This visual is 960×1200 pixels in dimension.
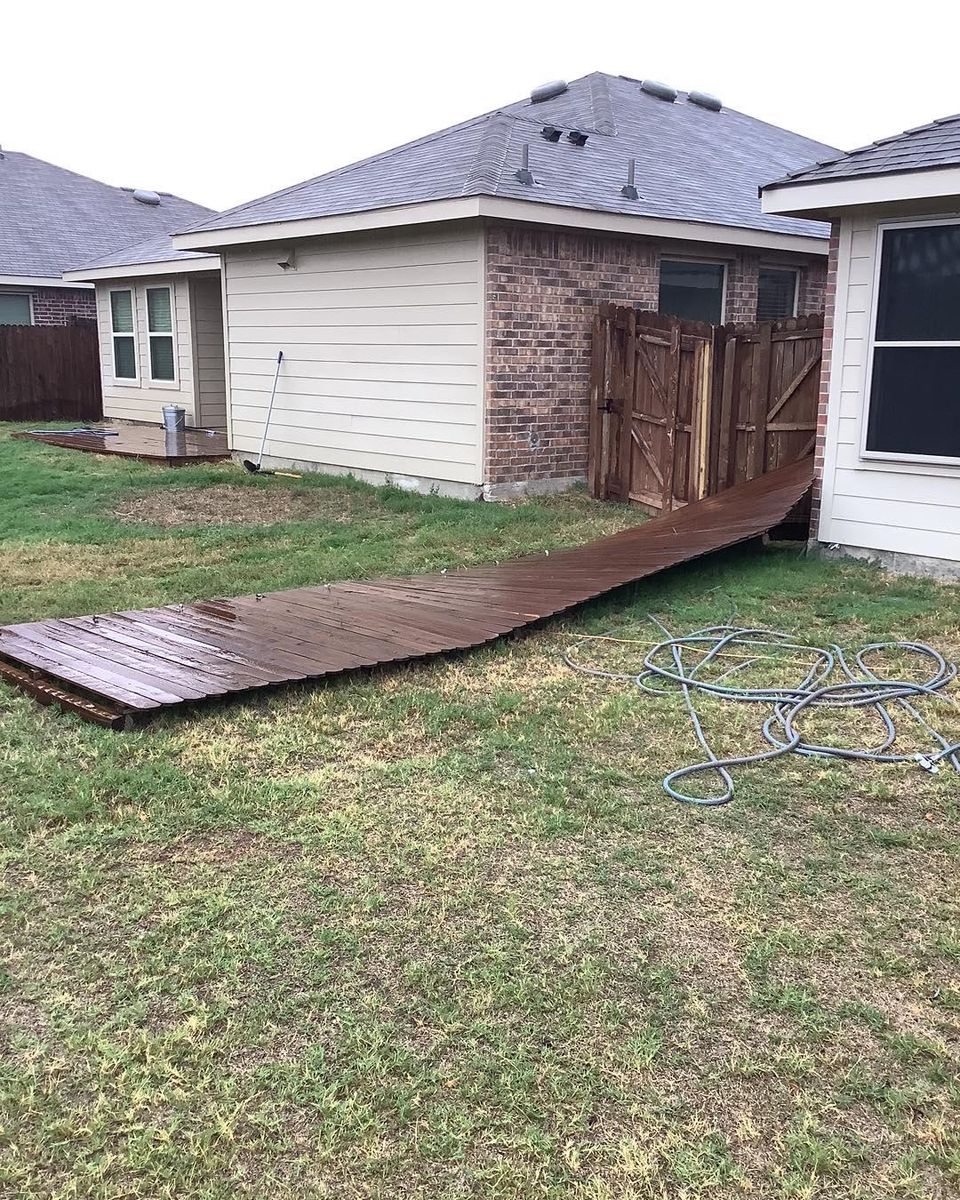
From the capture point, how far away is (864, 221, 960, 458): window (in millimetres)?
7059

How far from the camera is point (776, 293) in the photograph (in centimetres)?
1359

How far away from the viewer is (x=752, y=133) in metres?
16.8

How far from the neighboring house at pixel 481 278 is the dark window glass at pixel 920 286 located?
3771mm

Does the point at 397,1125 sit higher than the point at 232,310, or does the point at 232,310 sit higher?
the point at 232,310

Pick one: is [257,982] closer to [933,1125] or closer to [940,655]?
[933,1125]

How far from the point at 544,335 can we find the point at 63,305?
16.1 metres

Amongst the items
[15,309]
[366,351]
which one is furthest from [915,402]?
[15,309]

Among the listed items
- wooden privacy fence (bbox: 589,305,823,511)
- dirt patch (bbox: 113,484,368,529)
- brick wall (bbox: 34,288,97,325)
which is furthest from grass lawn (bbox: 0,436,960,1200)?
brick wall (bbox: 34,288,97,325)

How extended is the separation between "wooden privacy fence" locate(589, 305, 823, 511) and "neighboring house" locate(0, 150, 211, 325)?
1437 centimetres

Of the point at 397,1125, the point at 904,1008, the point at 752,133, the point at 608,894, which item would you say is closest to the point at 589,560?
the point at 608,894

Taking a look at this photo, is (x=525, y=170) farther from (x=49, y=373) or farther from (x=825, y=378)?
(x=49, y=373)

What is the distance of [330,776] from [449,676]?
1332 millimetres

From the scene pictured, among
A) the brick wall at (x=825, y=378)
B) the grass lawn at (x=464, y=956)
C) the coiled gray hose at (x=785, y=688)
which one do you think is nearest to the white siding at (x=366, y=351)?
the brick wall at (x=825, y=378)

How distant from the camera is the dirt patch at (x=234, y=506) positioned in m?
10.4
